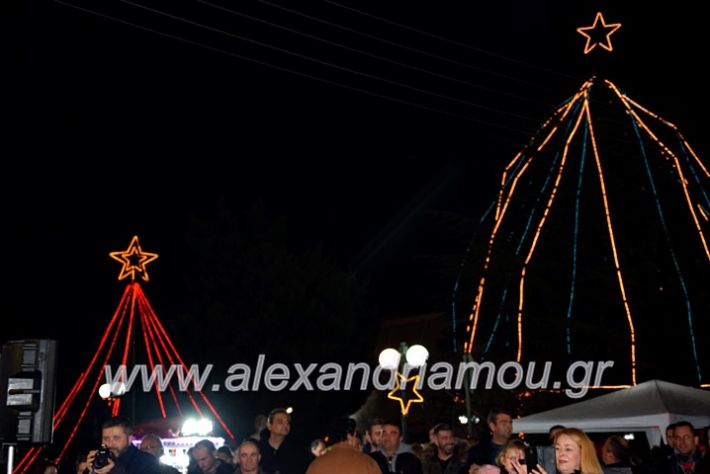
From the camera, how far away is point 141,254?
33500 millimetres

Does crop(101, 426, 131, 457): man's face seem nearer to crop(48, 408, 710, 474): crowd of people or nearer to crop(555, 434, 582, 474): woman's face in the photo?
crop(48, 408, 710, 474): crowd of people

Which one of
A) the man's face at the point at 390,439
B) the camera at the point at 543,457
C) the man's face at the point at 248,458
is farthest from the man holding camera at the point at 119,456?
the camera at the point at 543,457

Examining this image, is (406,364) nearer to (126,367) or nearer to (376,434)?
(376,434)

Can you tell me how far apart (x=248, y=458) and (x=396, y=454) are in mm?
1855

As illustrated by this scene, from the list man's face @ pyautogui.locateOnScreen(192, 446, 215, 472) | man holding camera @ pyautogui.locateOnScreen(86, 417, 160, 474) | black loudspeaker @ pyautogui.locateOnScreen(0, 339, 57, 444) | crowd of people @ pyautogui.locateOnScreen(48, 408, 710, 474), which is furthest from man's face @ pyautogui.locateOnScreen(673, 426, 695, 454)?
black loudspeaker @ pyautogui.locateOnScreen(0, 339, 57, 444)

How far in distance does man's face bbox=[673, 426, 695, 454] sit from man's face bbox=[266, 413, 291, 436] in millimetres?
4199

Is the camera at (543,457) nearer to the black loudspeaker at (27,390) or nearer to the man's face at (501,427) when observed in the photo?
the man's face at (501,427)

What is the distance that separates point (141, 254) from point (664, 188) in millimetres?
16862

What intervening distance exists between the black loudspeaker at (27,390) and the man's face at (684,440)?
20.9ft

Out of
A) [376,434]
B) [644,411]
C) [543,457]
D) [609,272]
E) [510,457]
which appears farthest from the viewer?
[609,272]

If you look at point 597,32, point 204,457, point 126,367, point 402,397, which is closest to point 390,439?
point 204,457

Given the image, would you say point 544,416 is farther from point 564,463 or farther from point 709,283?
point 709,283

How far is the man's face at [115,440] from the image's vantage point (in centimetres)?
763

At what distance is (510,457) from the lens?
662cm
